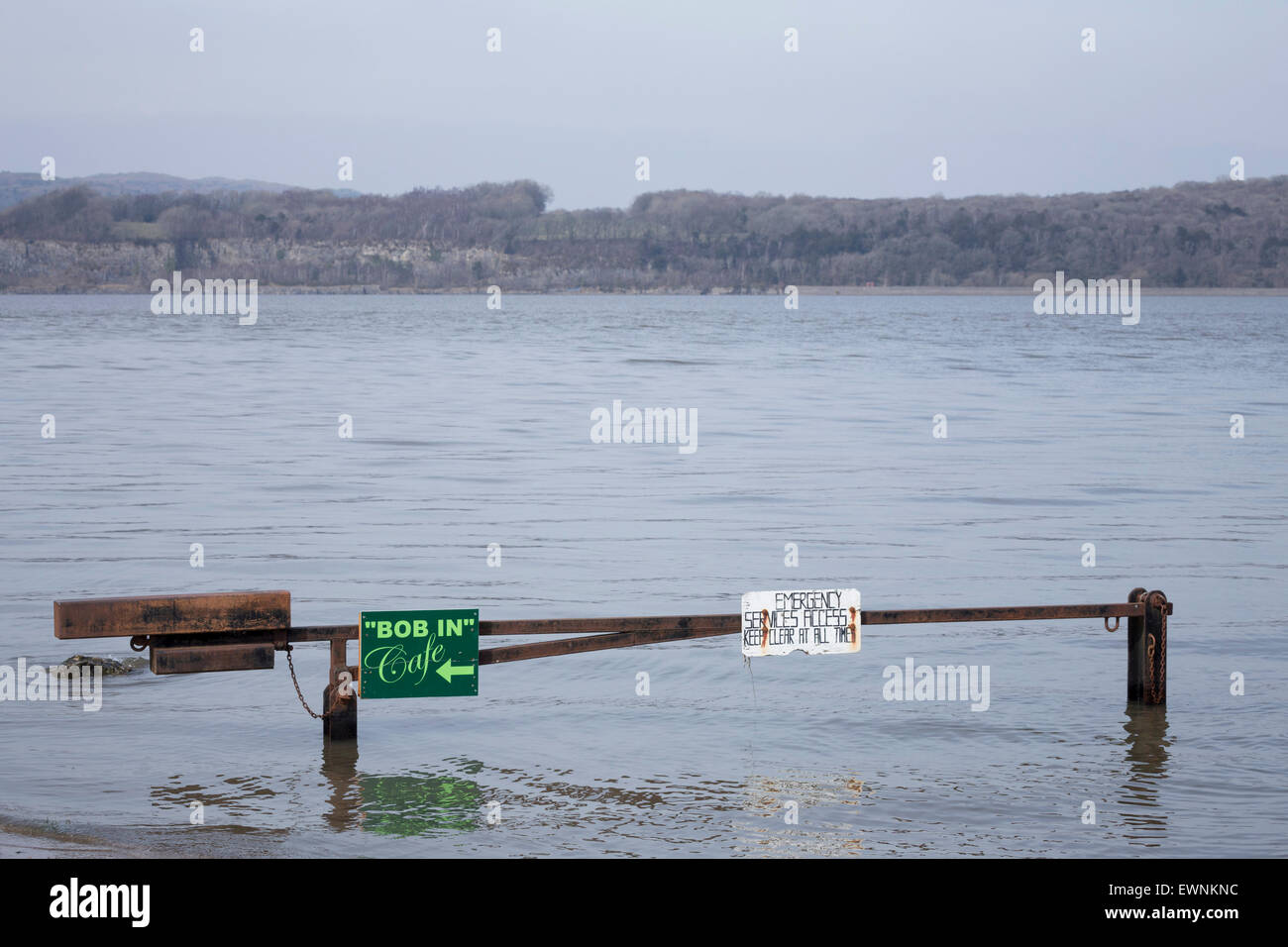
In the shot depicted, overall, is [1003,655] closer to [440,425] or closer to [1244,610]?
[1244,610]

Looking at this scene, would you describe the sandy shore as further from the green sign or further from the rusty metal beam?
the green sign

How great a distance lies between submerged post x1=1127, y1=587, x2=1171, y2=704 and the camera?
921 centimetres

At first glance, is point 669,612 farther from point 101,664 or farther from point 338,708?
point 338,708

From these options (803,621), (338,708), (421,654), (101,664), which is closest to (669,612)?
(101,664)

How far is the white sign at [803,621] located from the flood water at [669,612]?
883 millimetres

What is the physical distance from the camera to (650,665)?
12039 millimetres

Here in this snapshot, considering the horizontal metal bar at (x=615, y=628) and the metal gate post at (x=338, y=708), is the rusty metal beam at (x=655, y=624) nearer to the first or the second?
the horizontal metal bar at (x=615, y=628)

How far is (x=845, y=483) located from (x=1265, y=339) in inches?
3481

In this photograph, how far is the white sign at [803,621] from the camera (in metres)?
8.02

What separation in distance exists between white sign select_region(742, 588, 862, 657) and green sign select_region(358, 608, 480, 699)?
4.85ft

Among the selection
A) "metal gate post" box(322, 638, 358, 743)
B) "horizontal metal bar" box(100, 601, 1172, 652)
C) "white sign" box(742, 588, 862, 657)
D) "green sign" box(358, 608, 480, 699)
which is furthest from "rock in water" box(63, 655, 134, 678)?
"white sign" box(742, 588, 862, 657)

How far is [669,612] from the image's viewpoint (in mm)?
14312

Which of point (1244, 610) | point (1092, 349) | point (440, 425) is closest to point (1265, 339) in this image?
point (1092, 349)

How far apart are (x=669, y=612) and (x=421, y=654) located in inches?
259
